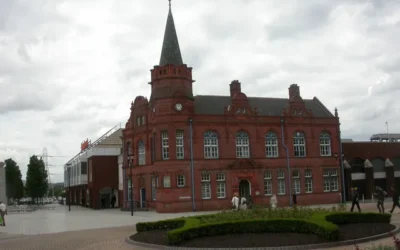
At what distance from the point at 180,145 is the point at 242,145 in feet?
22.4

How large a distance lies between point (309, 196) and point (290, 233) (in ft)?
112

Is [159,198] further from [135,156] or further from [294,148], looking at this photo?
[294,148]

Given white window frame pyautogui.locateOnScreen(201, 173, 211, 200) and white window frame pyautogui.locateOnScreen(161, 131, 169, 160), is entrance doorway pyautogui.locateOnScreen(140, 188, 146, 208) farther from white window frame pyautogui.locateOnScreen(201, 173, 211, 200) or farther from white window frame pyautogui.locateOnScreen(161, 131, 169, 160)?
white window frame pyautogui.locateOnScreen(201, 173, 211, 200)

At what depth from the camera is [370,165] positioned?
57.3 m

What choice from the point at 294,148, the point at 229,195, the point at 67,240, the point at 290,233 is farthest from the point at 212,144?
the point at 290,233

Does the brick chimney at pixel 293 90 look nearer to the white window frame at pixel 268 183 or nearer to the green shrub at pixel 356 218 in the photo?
the white window frame at pixel 268 183

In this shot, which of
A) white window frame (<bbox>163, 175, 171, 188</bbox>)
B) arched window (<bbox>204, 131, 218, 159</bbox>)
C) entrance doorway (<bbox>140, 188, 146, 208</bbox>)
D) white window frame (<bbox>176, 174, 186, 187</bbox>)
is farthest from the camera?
entrance doorway (<bbox>140, 188, 146, 208</bbox>)

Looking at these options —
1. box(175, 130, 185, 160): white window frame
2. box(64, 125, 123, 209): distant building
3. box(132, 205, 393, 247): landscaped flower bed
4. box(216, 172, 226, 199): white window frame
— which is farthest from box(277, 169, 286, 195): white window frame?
box(132, 205, 393, 247): landscaped flower bed

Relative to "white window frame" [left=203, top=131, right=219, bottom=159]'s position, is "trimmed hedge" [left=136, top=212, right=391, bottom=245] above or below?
below

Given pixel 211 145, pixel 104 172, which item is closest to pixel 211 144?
pixel 211 145

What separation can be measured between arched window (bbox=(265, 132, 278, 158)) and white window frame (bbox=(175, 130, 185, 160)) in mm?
9379

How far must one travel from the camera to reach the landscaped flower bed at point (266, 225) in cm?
1758

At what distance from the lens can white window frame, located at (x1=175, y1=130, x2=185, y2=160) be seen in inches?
1832

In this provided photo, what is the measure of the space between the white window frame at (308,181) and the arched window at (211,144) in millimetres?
10789
